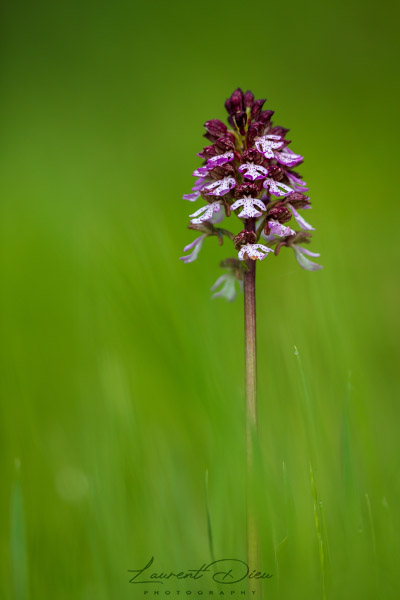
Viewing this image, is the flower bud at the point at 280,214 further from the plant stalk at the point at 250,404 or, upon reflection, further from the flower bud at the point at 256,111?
the flower bud at the point at 256,111

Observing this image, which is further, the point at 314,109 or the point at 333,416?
the point at 314,109

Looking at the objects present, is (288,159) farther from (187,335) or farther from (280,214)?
(187,335)

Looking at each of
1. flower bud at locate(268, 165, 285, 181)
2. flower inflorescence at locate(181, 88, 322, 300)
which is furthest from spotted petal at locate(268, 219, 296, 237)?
flower bud at locate(268, 165, 285, 181)

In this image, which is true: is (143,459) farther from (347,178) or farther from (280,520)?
(347,178)

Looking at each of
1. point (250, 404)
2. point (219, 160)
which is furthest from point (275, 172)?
point (250, 404)

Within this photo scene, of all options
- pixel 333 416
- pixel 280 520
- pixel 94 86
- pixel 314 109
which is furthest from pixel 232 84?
pixel 280 520

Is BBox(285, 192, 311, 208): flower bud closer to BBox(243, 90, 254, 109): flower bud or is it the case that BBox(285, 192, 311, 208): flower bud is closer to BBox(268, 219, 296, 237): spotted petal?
BBox(268, 219, 296, 237): spotted petal

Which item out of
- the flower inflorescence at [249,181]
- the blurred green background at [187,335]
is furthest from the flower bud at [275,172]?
the blurred green background at [187,335]
